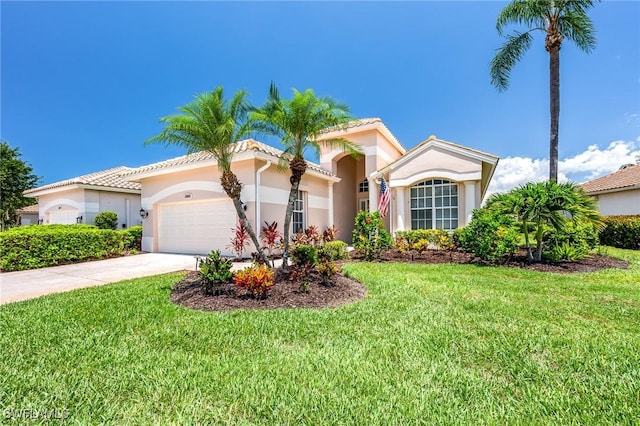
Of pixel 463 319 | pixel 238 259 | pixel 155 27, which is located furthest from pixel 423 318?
pixel 155 27

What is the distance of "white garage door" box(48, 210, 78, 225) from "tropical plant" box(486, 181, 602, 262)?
2340 centimetres

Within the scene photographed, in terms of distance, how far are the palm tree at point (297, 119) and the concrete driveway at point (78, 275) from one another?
5646mm

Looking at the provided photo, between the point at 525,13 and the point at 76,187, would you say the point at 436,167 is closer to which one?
the point at 525,13

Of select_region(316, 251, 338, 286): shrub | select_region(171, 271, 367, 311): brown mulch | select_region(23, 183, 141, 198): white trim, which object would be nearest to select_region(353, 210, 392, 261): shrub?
select_region(171, 271, 367, 311): brown mulch

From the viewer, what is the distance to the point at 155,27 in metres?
11.1

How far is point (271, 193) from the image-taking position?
13094 millimetres

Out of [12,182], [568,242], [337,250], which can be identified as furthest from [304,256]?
[12,182]

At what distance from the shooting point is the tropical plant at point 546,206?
9.51 m

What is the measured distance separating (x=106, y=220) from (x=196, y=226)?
763 cm

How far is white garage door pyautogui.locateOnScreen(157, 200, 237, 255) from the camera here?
1317cm

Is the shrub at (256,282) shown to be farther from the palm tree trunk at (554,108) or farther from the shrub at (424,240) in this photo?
the palm tree trunk at (554,108)

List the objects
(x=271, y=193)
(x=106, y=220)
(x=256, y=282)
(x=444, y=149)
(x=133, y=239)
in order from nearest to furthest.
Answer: (x=256, y=282) < (x=271, y=193) < (x=444, y=149) < (x=133, y=239) < (x=106, y=220)

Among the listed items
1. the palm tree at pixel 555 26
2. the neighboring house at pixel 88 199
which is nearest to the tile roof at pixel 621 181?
the palm tree at pixel 555 26

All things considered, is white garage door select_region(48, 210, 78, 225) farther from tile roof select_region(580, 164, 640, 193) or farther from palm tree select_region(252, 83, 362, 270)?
tile roof select_region(580, 164, 640, 193)
